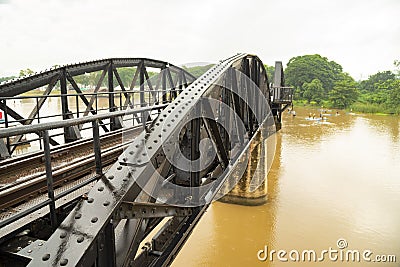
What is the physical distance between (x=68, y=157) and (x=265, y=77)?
31.4ft

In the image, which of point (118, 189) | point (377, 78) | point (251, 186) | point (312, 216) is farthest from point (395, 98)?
point (118, 189)

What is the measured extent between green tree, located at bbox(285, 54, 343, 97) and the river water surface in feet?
155

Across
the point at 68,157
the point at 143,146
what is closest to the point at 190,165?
the point at 143,146

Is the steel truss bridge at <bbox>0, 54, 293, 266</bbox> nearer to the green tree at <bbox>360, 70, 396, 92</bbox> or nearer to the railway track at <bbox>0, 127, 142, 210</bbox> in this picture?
the railway track at <bbox>0, 127, 142, 210</bbox>

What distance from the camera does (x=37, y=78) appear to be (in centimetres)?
745

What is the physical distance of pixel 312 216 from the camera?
13625mm

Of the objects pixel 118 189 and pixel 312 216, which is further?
pixel 312 216

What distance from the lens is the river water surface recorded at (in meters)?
11.4

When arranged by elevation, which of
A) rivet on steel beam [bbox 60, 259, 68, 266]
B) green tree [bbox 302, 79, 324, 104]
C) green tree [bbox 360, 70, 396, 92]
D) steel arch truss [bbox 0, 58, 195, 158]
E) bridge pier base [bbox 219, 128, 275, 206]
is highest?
green tree [bbox 360, 70, 396, 92]

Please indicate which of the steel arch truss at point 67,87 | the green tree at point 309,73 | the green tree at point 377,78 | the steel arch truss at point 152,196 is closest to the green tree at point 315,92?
the green tree at point 309,73

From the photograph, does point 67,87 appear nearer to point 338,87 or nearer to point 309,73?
point 338,87

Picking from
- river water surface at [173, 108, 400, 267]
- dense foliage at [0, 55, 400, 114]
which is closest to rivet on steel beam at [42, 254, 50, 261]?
river water surface at [173, 108, 400, 267]

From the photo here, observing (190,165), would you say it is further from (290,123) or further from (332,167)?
(290,123)

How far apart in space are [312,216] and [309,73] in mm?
61456
